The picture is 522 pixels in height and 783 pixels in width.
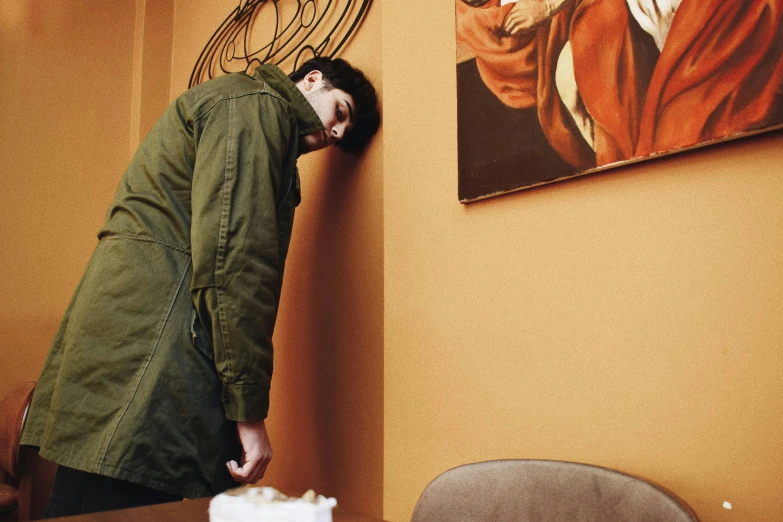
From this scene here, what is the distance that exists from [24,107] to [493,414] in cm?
236

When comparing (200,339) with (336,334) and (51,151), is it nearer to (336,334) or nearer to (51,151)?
(336,334)

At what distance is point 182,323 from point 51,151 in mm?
1814

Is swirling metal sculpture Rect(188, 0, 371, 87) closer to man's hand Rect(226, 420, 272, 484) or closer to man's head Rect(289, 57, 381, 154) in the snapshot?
man's head Rect(289, 57, 381, 154)

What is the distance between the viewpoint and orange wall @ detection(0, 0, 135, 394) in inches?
95.2

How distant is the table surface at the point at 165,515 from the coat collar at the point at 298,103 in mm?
857

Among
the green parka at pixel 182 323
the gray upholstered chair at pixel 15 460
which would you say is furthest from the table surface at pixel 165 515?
the gray upholstered chair at pixel 15 460

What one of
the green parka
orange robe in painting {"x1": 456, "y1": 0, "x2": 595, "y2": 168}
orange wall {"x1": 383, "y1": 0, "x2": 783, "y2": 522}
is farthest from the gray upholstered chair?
orange robe in painting {"x1": 456, "y1": 0, "x2": 595, "y2": 168}

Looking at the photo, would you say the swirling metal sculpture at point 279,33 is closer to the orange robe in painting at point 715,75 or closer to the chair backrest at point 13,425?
the orange robe in painting at point 715,75

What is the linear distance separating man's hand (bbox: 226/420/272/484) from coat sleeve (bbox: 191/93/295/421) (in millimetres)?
36

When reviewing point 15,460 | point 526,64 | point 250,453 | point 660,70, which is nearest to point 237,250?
point 250,453

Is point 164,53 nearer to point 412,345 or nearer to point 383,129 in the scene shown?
point 383,129

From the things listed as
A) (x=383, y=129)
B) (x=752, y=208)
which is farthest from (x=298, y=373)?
(x=752, y=208)

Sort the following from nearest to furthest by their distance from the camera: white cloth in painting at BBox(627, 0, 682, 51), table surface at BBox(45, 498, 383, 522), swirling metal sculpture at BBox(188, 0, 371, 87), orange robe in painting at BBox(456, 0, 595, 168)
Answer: table surface at BBox(45, 498, 383, 522), white cloth in painting at BBox(627, 0, 682, 51), orange robe in painting at BBox(456, 0, 595, 168), swirling metal sculpture at BBox(188, 0, 371, 87)

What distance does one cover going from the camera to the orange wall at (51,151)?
7.93 ft
